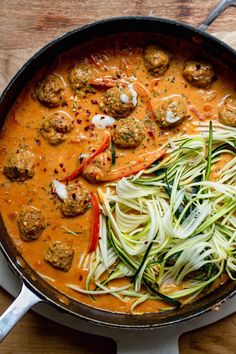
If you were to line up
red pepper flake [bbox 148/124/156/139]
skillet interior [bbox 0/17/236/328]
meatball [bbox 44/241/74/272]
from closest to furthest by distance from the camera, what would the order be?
skillet interior [bbox 0/17/236/328]
meatball [bbox 44/241/74/272]
red pepper flake [bbox 148/124/156/139]

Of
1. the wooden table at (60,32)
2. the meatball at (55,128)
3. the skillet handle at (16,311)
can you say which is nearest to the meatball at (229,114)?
the wooden table at (60,32)

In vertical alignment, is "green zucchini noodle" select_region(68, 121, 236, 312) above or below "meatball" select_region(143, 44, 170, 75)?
below

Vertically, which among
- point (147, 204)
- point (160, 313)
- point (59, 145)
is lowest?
point (160, 313)

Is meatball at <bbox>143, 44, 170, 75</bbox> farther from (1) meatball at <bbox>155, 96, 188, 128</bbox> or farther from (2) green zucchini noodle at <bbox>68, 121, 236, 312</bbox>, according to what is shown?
(2) green zucchini noodle at <bbox>68, 121, 236, 312</bbox>

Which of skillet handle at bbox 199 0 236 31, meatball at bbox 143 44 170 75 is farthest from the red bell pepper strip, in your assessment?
skillet handle at bbox 199 0 236 31

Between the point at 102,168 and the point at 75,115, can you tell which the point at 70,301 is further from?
the point at 75,115

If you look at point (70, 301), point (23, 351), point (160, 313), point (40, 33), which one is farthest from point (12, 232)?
point (40, 33)

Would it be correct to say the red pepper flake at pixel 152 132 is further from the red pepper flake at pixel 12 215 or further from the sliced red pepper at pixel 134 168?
the red pepper flake at pixel 12 215
